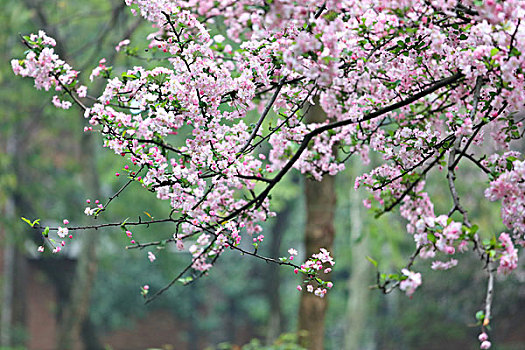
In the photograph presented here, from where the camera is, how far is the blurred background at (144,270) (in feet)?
31.0

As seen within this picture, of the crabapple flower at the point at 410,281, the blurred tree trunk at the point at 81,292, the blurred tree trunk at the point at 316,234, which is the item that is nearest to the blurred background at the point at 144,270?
the blurred tree trunk at the point at 81,292

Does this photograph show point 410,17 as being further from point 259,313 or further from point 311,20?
point 259,313

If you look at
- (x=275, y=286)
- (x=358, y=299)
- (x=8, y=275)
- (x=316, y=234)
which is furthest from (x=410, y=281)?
(x=275, y=286)

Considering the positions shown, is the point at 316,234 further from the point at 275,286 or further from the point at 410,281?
the point at 275,286

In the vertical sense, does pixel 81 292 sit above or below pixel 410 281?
above

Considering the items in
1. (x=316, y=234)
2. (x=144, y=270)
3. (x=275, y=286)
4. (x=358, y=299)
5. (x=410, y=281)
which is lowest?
(x=410, y=281)

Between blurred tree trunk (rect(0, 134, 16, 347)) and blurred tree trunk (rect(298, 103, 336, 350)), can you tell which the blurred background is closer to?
blurred tree trunk (rect(0, 134, 16, 347))

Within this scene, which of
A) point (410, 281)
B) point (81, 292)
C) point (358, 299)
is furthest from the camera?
point (358, 299)

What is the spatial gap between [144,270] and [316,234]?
9.79m

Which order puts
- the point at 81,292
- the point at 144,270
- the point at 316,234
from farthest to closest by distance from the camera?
the point at 144,270 < the point at 81,292 < the point at 316,234

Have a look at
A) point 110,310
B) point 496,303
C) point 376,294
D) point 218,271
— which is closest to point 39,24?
point 110,310

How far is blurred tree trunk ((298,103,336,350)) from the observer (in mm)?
5066

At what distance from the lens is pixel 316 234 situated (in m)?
5.19

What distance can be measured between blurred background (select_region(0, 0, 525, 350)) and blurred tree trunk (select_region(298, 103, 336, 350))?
401 cm
